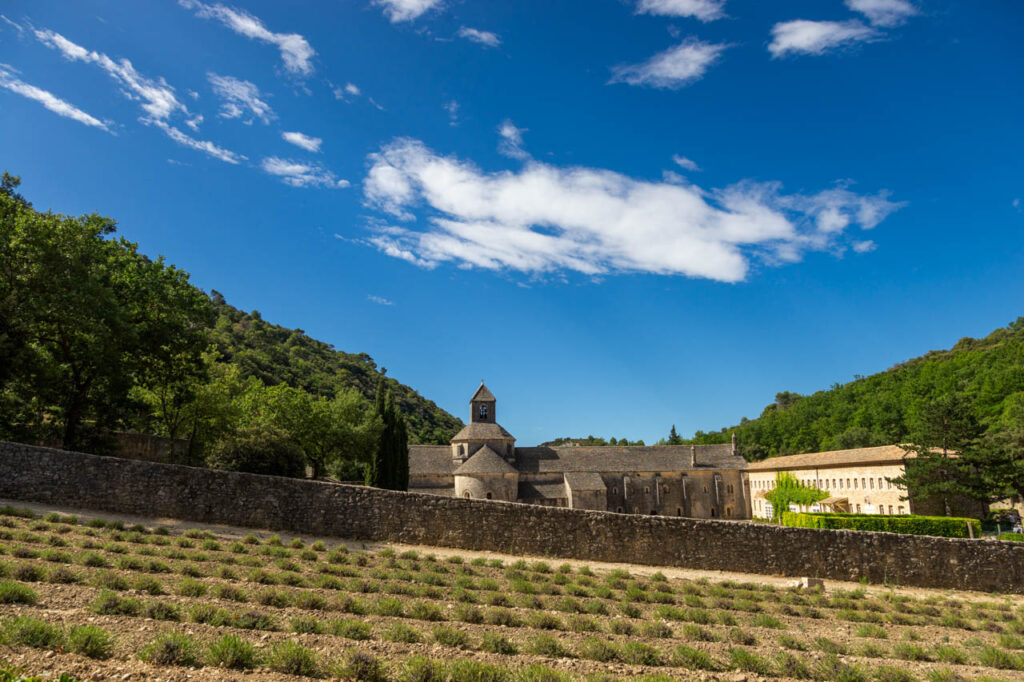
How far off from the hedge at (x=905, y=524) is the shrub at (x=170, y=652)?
98.7 ft

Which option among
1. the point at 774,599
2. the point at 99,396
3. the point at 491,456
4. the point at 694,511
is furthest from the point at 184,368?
the point at 694,511

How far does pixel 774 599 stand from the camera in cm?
1467

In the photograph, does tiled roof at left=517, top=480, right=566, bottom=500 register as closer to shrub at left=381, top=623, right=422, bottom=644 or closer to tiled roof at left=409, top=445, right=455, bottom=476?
tiled roof at left=409, top=445, right=455, bottom=476

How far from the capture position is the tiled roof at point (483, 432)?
171ft

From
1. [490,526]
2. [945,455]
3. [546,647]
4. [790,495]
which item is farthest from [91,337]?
[790,495]

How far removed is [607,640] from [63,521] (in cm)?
1305

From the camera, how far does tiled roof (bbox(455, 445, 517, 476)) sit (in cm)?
4606

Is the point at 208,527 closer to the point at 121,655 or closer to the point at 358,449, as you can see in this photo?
the point at 121,655

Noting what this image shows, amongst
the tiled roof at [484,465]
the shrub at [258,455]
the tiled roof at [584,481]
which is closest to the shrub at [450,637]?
the shrub at [258,455]

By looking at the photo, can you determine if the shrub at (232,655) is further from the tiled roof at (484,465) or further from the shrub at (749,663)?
the tiled roof at (484,465)

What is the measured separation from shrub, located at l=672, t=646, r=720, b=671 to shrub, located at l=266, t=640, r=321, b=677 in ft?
17.5

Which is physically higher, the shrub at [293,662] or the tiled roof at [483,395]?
the tiled roof at [483,395]

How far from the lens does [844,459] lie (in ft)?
164

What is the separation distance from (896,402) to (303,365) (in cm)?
8779
